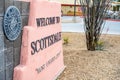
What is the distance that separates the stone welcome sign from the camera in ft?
17.6

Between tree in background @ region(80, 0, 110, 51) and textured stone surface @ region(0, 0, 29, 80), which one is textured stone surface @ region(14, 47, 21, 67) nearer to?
textured stone surface @ region(0, 0, 29, 80)

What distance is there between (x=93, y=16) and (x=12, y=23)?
5796 mm

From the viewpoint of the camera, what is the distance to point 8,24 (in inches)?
191

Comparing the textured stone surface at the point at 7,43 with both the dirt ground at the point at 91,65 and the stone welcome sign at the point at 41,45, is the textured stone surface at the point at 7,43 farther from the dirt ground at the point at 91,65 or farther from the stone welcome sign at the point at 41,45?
the dirt ground at the point at 91,65

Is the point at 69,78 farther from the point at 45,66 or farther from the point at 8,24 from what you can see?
the point at 8,24

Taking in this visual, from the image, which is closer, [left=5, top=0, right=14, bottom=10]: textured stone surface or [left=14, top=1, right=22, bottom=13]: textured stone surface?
[left=5, top=0, right=14, bottom=10]: textured stone surface

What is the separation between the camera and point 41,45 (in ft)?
20.1

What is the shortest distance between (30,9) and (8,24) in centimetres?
89

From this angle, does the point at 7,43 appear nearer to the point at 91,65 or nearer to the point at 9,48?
the point at 9,48

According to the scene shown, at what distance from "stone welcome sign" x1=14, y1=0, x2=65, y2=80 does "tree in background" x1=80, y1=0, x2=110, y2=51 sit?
283 centimetres

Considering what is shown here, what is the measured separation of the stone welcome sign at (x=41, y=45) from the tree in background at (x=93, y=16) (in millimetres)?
2834

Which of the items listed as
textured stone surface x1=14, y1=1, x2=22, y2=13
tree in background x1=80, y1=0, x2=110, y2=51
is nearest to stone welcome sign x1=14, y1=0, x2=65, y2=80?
textured stone surface x1=14, y1=1, x2=22, y2=13

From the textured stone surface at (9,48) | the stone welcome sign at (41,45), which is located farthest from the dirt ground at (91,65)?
the textured stone surface at (9,48)

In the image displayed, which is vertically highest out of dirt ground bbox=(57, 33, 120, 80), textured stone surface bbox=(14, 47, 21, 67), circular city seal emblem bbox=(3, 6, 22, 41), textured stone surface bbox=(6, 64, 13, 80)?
circular city seal emblem bbox=(3, 6, 22, 41)
